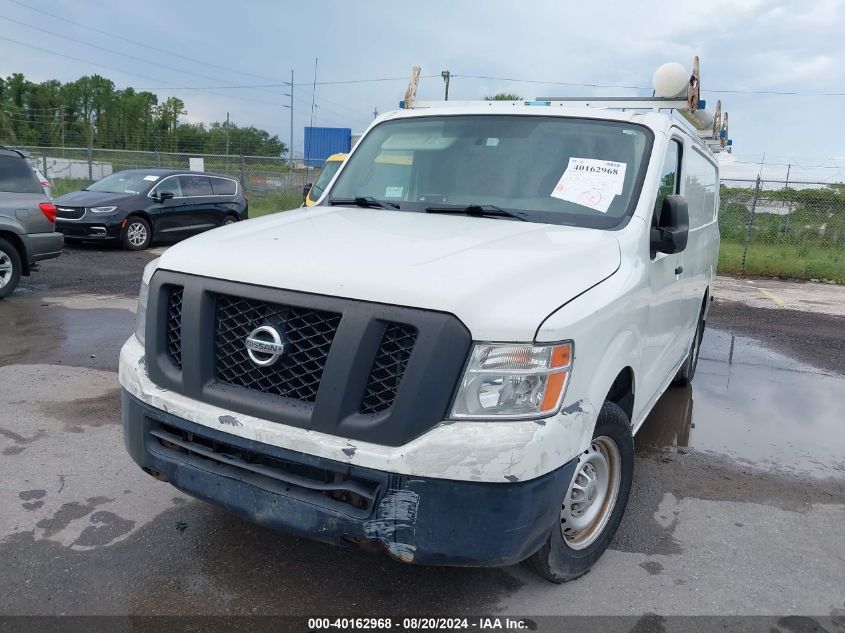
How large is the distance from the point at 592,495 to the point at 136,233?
12532 mm

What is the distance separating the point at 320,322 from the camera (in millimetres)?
2457

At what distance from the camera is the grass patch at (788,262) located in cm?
1505

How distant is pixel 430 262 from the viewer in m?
2.56

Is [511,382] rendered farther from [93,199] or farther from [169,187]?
[169,187]

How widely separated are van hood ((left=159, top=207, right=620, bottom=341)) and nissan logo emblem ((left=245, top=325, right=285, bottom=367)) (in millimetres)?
169

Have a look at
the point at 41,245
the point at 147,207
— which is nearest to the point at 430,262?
the point at 41,245

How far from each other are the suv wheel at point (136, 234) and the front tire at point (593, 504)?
1228 cm

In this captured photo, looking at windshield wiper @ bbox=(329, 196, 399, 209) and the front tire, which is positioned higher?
windshield wiper @ bbox=(329, 196, 399, 209)

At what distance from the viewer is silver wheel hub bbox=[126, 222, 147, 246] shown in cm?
1351

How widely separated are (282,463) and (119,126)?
83.3m

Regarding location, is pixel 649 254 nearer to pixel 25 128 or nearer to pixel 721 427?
pixel 721 427

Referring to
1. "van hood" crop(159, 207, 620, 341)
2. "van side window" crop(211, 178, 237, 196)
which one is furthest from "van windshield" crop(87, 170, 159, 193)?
"van hood" crop(159, 207, 620, 341)

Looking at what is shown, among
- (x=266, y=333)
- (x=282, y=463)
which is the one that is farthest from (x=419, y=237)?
(x=282, y=463)

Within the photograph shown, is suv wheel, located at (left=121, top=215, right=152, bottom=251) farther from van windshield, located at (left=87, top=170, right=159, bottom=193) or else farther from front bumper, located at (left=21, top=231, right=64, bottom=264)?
front bumper, located at (left=21, top=231, right=64, bottom=264)
